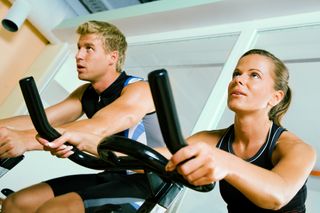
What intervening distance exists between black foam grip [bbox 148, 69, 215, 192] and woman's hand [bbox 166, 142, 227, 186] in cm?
1

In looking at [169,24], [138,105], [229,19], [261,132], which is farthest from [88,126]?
[169,24]

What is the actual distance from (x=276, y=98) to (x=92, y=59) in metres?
0.77

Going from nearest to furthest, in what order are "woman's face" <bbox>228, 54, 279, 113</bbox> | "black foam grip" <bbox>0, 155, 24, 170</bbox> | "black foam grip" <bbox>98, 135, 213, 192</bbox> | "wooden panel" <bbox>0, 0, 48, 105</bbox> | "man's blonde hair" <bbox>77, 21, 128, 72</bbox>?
"black foam grip" <bbox>98, 135, 213, 192</bbox>
"black foam grip" <bbox>0, 155, 24, 170</bbox>
"woman's face" <bbox>228, 54, 279, 113</bbox>
"man's blonde hair" <bbox>77, 21, 128, 72</bbox>
"wooden panel" <bbox>0, 0, 48, 105</bbox>

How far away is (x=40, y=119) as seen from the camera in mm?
647

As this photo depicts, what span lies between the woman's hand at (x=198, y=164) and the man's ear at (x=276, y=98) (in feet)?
2.31

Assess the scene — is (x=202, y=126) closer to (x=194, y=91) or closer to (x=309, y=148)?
(x=309, y=148)

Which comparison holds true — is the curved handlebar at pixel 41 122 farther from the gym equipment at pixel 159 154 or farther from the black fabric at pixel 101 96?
the black fabric at pixel 101 96

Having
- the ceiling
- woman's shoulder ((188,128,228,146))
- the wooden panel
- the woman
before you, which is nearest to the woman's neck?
the woman

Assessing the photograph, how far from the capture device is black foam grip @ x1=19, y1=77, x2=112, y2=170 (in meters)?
0.61

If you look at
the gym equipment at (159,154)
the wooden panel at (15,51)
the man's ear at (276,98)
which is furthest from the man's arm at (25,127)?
the wooden panel at (15,51)

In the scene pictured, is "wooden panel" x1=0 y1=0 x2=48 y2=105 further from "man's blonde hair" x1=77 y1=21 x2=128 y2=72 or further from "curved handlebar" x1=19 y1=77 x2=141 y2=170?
"curved handlebar" x1=19 y1=77 x2=141 y2=170

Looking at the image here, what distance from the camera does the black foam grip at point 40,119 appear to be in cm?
61

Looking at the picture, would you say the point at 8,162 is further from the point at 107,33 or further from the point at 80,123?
the point at 107,33

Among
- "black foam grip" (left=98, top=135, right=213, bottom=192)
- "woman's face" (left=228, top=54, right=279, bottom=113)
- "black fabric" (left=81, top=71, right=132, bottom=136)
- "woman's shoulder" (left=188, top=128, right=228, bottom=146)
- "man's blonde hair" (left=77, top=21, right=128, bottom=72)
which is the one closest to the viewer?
"black foam grip" (left=98, top=135, right=213, bottom=192)
